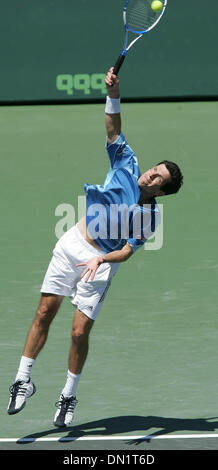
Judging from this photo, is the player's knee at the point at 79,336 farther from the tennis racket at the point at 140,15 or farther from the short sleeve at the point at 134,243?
the tennis racket at the point at 140,15

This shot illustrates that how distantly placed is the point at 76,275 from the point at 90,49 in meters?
9.90

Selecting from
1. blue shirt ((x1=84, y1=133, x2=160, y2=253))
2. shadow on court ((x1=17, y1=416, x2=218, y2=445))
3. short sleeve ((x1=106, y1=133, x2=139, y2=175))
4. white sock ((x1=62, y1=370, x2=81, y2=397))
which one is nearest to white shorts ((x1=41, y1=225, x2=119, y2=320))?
blue shirt ((x1=84, y1=133, x2=160, y2=253))

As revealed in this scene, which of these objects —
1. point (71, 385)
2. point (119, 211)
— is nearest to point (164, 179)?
point (119, 211)

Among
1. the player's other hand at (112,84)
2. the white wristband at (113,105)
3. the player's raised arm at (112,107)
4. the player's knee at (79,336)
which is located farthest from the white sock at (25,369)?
the player's other hand at (112,84)

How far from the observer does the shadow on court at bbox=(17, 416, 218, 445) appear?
8.34 metres

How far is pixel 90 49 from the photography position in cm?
1802

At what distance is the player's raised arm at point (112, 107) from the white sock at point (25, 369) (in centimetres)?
186

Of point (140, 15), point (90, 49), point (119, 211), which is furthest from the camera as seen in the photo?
point (90, 49)

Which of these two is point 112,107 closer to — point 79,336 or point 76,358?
point 79,336

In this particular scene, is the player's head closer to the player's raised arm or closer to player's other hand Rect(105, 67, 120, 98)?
the player's raised arm

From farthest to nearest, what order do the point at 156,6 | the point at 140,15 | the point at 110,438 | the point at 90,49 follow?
the point at 90,49, the point at 140,15, the point at 156,6, the point at 110,438

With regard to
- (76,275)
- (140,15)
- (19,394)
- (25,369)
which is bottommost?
(19,394)

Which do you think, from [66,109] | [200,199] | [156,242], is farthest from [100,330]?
[66,109]

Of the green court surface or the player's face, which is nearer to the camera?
the player's face
